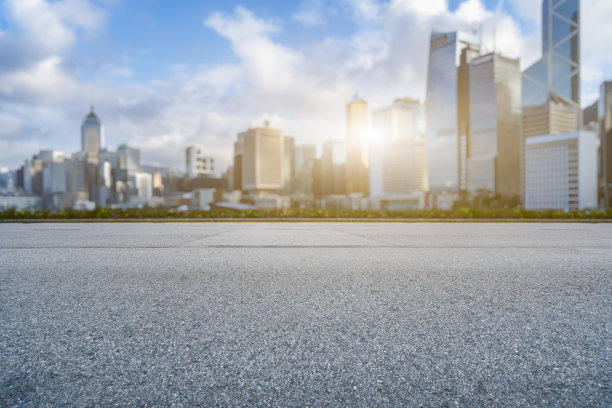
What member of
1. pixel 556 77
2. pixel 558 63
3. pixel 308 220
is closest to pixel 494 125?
pixel 556 77

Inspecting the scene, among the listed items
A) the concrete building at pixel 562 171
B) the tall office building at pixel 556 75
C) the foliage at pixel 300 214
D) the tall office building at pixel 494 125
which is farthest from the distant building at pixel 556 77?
the foliage at pixel 300 214

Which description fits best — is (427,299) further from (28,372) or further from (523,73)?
(523,73)

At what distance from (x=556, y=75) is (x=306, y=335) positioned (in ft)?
751

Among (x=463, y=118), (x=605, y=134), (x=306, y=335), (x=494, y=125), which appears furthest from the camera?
(x=463, y=118)

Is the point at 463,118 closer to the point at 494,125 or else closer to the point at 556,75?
the point at 494,125

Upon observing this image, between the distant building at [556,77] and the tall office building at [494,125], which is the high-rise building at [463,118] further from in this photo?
the distant building at [556,77]

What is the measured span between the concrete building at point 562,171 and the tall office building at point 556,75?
2694 centimetres

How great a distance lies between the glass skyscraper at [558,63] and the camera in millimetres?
177500

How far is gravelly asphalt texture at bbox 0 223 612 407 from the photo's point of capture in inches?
90.3

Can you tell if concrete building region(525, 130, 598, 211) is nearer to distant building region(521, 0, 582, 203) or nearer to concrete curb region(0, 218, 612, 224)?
distant building region(521, 0, 582, 203)

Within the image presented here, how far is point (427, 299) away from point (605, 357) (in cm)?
166

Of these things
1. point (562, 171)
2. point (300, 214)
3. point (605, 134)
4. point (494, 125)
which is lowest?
point (300, 214)

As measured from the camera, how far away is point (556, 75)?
17988 centimetres

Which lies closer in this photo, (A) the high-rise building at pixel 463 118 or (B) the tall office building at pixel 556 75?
(B) the tall office building at pixel 556 75
